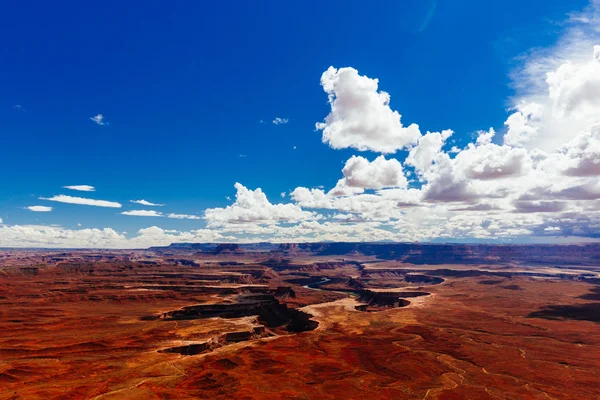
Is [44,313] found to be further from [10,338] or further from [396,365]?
[396,365]

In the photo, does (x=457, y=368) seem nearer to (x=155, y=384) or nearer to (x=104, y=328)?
(x=155, y=384)

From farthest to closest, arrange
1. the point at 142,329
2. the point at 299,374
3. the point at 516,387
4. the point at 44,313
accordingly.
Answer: the point at 44,313 → the point at 142,329 → the point at 299,374 → the point at 516,387

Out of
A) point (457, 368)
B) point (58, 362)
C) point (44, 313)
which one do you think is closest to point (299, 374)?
point (457, 368)

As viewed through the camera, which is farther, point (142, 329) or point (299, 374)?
→ point (142, 329)

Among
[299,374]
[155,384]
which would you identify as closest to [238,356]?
[299,374]

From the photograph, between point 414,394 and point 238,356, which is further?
point 238,356

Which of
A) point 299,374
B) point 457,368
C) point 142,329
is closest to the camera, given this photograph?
point 299,374

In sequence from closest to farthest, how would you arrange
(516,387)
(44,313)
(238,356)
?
(516,387), (238,356), (44,313)

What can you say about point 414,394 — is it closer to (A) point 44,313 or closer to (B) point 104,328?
(B) point 104,328

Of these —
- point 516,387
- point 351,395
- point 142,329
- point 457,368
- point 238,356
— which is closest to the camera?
point 351,395
